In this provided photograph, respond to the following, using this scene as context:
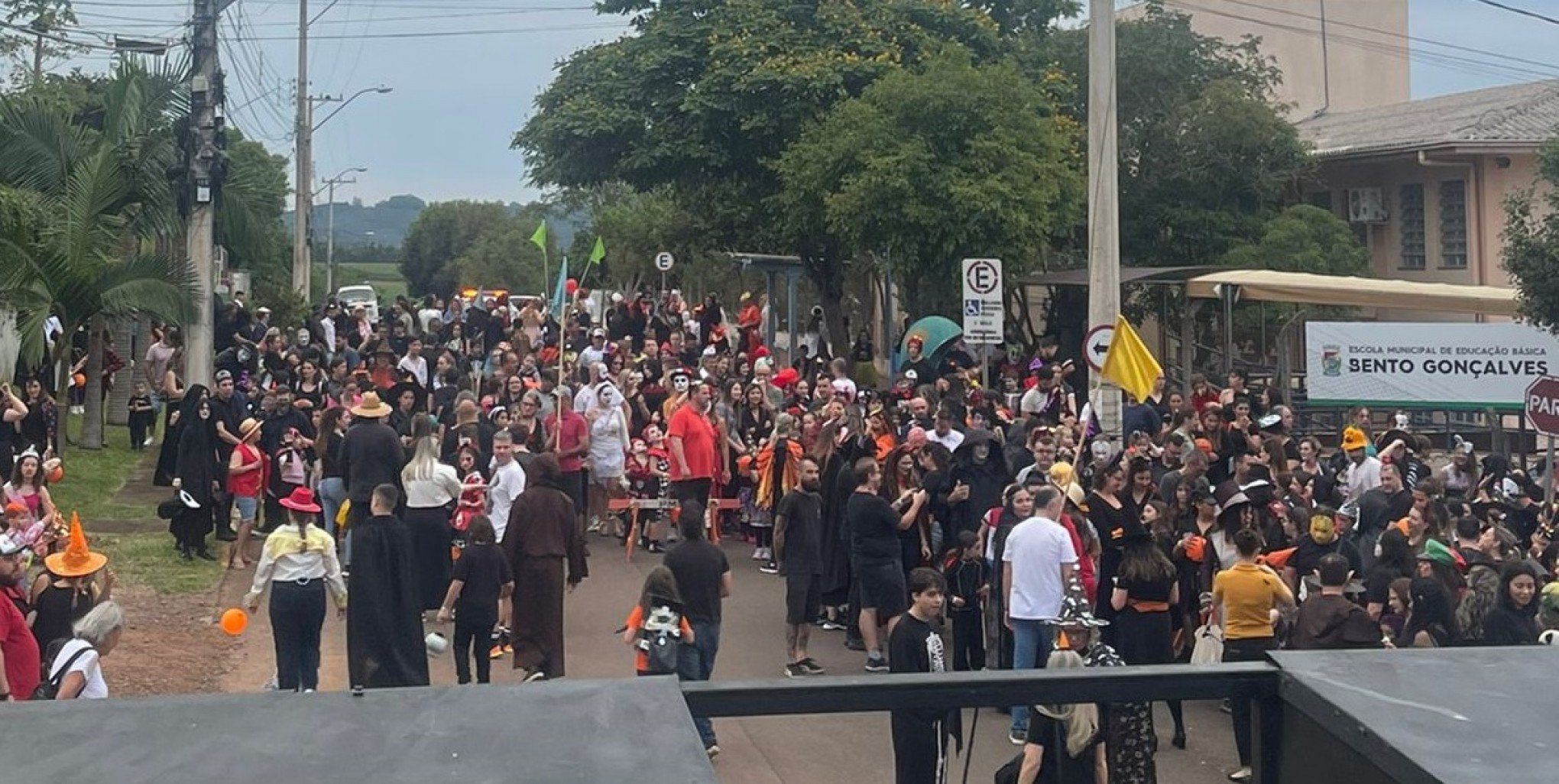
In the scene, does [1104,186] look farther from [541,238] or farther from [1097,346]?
[541,238]

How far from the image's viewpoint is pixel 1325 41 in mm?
54500

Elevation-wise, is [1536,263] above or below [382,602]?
above

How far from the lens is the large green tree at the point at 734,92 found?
31.3m

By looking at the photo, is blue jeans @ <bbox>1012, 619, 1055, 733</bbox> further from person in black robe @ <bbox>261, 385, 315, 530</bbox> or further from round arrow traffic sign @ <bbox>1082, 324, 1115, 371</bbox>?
person in black robe @ <bbox>261, 385, 315, 530</bbox>

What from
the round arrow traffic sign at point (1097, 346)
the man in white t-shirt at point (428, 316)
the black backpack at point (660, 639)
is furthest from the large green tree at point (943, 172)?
the black backpack at point (660, 639)

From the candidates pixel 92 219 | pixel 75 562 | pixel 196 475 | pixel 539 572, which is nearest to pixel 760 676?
pixel 539 572

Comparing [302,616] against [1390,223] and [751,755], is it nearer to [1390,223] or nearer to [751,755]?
[751,755]

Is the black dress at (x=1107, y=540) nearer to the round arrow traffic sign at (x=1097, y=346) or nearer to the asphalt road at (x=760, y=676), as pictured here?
the asphalt road at (x=760, y=676)

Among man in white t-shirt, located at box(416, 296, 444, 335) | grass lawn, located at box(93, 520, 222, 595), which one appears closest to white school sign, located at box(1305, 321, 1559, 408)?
grass lawn, located at box(93, 520, 222, 595)

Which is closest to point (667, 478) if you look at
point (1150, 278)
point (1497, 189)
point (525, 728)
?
point (1150, 278)

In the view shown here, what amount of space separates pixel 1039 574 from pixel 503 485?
498 cm

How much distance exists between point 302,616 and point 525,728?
31.1ft

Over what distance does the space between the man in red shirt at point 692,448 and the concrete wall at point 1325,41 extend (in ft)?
131

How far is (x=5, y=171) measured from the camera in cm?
2244
